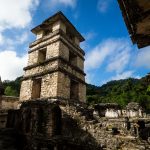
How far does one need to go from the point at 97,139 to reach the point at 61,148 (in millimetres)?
2115

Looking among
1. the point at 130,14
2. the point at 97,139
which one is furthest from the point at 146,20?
the point at 97,139

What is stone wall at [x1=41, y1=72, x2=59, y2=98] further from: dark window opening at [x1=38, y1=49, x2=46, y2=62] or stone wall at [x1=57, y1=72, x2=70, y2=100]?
dark window opening at [x1=38, y1=49, x2=46, y2=62]

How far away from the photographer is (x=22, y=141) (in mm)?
11109

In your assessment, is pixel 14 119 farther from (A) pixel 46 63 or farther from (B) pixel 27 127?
(A) pixel 46 63

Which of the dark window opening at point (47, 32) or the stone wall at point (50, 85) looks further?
the dark window opening at point (47, 32)

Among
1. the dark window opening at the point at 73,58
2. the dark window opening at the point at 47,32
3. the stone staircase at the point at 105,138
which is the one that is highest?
the dark window opening at the point at 47,32

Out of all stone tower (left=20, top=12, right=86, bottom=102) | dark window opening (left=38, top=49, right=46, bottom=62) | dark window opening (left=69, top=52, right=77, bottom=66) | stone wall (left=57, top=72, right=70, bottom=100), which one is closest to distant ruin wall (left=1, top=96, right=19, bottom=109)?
stone tower (left=20, top=12, right=86, bottom=102)

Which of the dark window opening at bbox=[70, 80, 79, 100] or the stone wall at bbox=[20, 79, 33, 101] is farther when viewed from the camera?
the dark window opening at bbox=[70, 80, 79, 100]

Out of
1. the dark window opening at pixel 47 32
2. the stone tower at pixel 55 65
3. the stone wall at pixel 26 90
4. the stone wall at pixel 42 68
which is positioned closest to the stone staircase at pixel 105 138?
the stone tower at pixel 55 65

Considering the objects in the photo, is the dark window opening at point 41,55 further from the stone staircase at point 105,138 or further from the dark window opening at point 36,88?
the stone staircase at point 105,138

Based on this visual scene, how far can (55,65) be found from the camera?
13727 millimetres

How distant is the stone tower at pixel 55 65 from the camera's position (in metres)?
13.4

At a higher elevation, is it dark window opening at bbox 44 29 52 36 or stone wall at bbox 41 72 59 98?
dark window opening at bbox 44 29 52 36

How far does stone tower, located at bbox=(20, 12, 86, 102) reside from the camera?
1338cm
